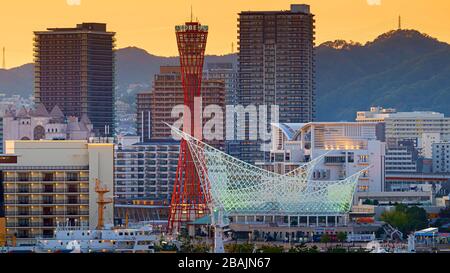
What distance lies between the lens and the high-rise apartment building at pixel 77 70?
72.4 metres

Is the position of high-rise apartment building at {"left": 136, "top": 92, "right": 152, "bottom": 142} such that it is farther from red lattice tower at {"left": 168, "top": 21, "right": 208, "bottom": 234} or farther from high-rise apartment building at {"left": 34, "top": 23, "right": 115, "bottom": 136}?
red lattice tower at {"left": 168, "top": 21, "right": 208, "bottom": 234}

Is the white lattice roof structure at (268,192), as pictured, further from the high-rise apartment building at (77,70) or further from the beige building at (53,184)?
the high-rise apartment building at (77,70)

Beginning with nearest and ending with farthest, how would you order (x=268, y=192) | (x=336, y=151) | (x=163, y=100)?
(x=268, y=192), (x=336, y=151), (x=163, y=100)

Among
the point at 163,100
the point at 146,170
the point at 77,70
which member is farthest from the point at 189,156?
the point at 77,70

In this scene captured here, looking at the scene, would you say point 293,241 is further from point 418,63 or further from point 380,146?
point 418,63

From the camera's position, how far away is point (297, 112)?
71.0 meters

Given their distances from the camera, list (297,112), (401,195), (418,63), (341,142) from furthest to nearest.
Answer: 1. (297,112)
2. (418,63)
3. (341,142)
4. (401,195)

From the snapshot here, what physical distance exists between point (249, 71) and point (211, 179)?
120ft

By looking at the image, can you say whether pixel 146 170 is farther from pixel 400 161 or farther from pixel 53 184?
pixel 53 184

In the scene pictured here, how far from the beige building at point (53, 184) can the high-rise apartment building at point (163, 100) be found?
38813 millimetres

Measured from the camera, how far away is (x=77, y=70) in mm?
74250

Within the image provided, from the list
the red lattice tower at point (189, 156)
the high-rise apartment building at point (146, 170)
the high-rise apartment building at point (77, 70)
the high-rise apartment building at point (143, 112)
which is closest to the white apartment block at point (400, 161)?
the high-rise apartment building at point (146, 170)

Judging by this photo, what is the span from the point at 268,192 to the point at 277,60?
3755cm

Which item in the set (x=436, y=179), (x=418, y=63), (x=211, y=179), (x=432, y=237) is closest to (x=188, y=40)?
(x=211, y=179)
